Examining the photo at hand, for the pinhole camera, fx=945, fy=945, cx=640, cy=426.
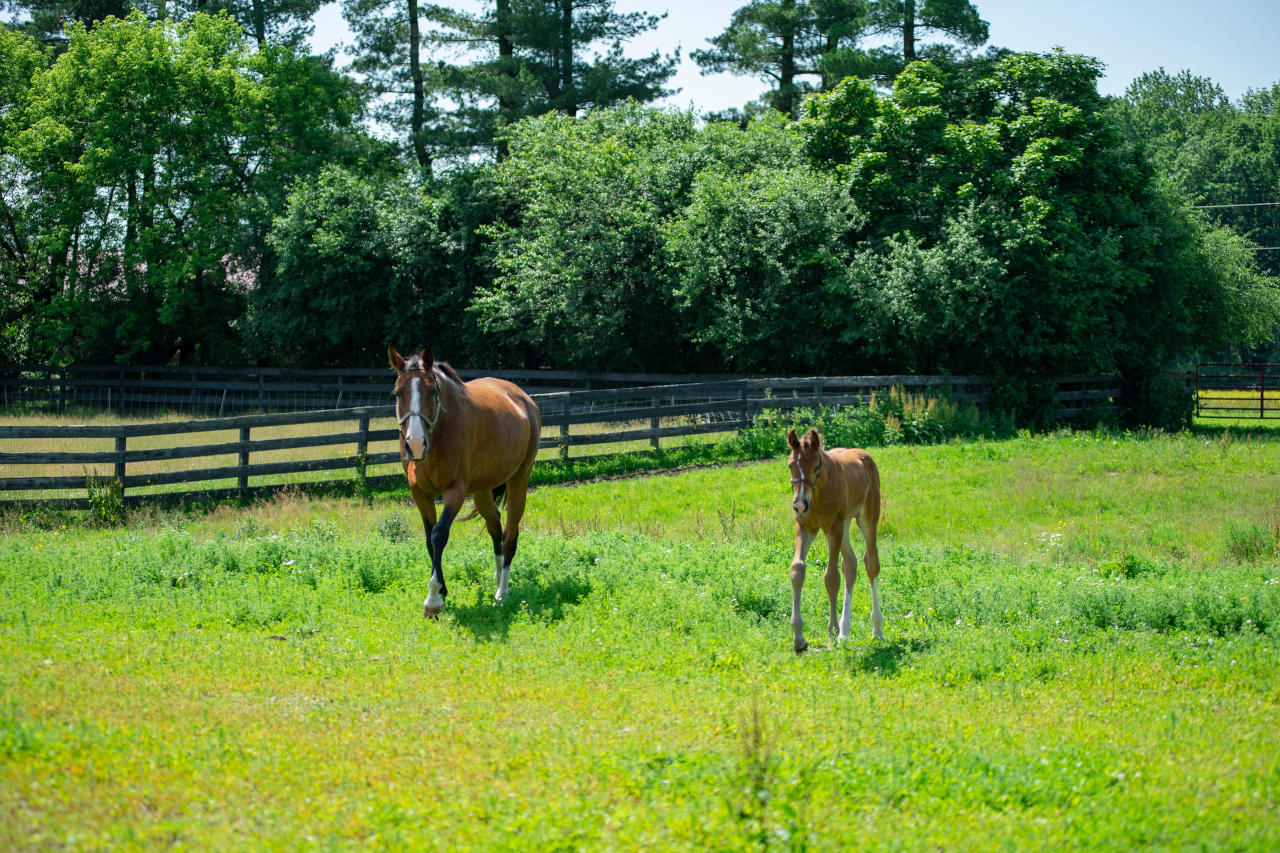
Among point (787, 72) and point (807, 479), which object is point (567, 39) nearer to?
point (787, 72)

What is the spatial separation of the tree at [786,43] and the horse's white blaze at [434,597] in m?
32.8

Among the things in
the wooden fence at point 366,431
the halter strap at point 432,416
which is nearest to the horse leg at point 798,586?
the halter strap at point 432,416

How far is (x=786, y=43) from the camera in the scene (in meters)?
39.7

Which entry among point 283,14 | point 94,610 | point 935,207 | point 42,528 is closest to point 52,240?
point 283,14

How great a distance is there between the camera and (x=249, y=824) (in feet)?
13.1

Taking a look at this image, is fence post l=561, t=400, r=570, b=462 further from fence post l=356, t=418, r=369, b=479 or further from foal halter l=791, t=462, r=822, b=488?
foal halter l=791, t=462, r=822, b=488

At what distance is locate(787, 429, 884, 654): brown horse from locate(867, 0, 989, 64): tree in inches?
1223

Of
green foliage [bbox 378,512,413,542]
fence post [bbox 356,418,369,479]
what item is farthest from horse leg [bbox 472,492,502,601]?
fence post [bbox 356,418,369,479]

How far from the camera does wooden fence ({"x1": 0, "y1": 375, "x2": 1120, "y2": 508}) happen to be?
44.8 feet

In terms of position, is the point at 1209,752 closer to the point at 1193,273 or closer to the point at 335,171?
the point at 1193,273

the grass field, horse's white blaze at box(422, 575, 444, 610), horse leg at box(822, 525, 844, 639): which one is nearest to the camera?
the grass field

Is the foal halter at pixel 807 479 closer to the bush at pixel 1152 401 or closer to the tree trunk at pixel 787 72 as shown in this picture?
the bush at pixel 1152 401

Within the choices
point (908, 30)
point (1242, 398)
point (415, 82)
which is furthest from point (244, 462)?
point (1242, 398)

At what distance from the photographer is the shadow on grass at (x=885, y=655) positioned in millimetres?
6766
